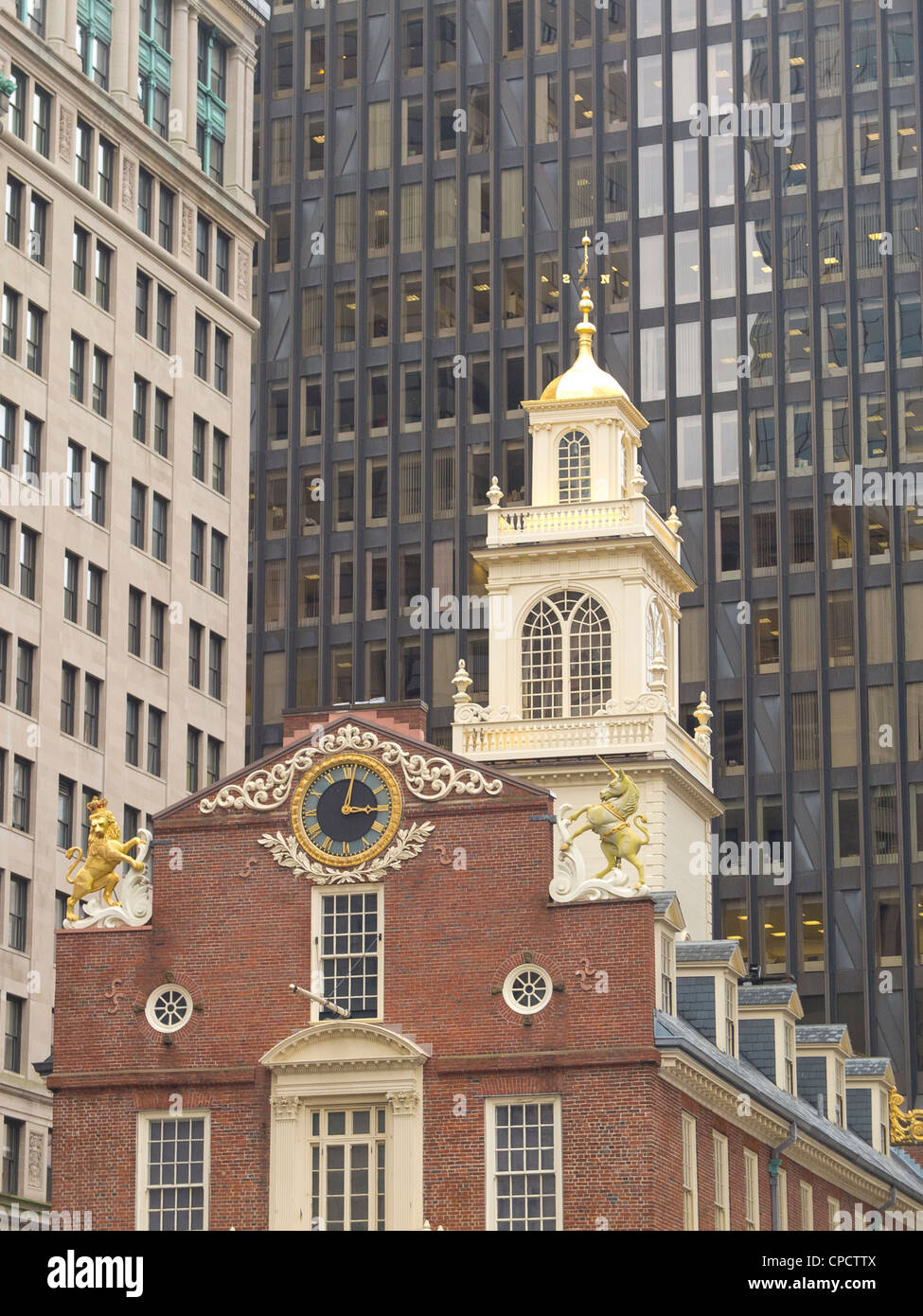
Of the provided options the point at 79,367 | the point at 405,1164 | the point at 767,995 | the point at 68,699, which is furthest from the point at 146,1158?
the point at 79,367

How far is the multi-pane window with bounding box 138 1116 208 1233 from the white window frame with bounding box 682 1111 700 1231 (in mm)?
9713

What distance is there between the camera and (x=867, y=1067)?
74312 mm

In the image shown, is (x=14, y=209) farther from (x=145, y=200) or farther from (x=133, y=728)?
(x=133, y=728)

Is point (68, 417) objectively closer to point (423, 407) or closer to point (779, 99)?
A: point (423, 407)

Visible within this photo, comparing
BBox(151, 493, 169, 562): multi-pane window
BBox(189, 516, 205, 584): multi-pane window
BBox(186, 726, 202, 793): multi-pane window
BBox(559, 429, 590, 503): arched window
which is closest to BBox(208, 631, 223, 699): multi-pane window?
BBox(186, 726, 202, 793): multi-pane window

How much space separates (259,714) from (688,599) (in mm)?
21974

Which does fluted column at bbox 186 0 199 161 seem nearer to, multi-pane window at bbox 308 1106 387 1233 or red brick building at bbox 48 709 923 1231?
red brick building at bbox 48 709 923 1231

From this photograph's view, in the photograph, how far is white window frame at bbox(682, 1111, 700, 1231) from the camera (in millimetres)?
54656

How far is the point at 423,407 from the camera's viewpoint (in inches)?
5221

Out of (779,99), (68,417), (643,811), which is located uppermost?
(779,99)

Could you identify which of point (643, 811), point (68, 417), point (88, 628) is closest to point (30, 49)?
point (68, 417)

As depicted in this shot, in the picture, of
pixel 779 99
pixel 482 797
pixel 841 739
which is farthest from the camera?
pixel 779 99

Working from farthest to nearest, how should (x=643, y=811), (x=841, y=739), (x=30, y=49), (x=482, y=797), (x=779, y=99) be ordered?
(x=779, y=99) < (x=841, y=739) < (x=30, y=49) < (x=643, y=811) < (x=482, y=797)

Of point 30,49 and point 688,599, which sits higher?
point 30,49
